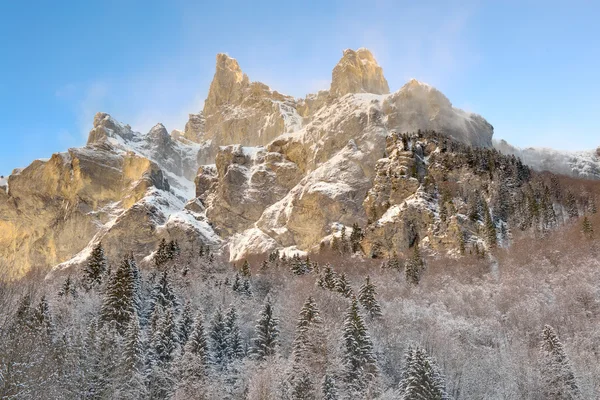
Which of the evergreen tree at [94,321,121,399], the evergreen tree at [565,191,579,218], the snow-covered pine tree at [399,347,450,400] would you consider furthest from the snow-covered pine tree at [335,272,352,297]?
Result: the evergreen tree at [565,191,579,218]

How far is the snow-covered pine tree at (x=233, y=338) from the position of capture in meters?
55.2

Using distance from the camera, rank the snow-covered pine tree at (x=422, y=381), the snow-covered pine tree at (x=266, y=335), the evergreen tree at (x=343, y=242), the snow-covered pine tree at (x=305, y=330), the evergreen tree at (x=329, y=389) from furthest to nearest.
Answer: the evergreen tree at (x=343, y=242), the snow-covered pine tree at (x=266, y=335), the snow-covered pine tree at (x=305, y=330), the snow-covered pine tree at (x=422, y=381), the evergreen tree at (x=329, y=389)

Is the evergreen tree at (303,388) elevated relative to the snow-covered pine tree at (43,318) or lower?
lower

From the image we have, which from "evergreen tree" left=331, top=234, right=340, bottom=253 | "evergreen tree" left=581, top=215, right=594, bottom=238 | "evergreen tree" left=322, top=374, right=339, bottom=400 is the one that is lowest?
"evergreen tree" left=322, top=374, right=339, bottom=400

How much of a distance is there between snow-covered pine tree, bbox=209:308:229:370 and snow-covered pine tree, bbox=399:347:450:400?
18232 millimetres

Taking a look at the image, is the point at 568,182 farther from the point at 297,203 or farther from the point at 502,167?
the point at 297,203

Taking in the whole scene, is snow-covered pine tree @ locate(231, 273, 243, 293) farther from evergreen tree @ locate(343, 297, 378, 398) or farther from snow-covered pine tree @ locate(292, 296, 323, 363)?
evergreen tree @ locate(343, 297, 378, 398)

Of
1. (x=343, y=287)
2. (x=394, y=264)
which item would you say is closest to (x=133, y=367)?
(x=343, y=287)

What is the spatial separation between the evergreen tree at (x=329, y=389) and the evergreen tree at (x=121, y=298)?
73.8 ft

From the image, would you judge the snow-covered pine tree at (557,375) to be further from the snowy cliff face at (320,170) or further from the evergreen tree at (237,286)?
the snowy cliff face at (320,170)

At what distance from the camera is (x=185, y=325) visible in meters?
57.0

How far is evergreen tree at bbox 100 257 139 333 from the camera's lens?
55844 millimetres

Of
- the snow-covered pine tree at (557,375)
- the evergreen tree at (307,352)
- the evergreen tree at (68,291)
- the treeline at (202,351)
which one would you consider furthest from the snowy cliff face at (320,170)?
the snow-covered pine tree at (557,375)

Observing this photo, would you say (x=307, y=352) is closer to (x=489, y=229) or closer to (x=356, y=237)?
(x=489, y=229)
